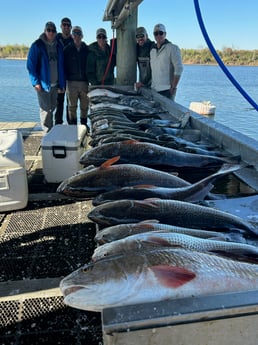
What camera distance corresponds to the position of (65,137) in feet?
17.6

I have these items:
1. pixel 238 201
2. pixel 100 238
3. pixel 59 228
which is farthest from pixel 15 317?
pixel 238 201

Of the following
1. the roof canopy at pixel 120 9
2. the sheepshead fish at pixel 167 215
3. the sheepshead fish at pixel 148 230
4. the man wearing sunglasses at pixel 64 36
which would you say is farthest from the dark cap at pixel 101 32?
the sheepshead fish at pixel 148 230

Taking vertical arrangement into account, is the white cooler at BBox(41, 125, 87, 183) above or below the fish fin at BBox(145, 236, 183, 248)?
below

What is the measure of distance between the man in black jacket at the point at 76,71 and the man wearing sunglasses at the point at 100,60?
187mm

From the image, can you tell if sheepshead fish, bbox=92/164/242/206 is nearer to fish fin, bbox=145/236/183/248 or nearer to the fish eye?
fish fin, bbox=145/236/183/248

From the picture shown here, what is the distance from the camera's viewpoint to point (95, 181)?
307cm

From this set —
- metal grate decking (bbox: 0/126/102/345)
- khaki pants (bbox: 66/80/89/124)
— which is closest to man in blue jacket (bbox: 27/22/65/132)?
khaki pants (bbox: 66/80/89/124)

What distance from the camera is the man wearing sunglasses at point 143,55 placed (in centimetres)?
980

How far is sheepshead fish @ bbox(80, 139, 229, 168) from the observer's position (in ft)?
11.9

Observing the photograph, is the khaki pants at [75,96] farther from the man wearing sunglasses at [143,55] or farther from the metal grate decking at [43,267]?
the metal grate decking at [43,267]

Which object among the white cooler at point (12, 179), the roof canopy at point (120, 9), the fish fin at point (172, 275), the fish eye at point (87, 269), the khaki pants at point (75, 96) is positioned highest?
the roof canopy at point (120, 9)

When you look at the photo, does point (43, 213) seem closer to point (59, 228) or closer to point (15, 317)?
point (59, 228)

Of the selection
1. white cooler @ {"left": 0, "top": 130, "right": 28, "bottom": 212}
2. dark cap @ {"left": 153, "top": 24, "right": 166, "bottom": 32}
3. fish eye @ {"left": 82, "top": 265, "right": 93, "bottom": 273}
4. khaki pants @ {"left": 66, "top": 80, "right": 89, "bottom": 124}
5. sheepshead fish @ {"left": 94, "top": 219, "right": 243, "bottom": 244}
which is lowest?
white cooler @ {"left": 0, "top": 130, "right": 28, "bottom": 212}

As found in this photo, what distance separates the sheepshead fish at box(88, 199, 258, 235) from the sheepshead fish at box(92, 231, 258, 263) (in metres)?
0.40
